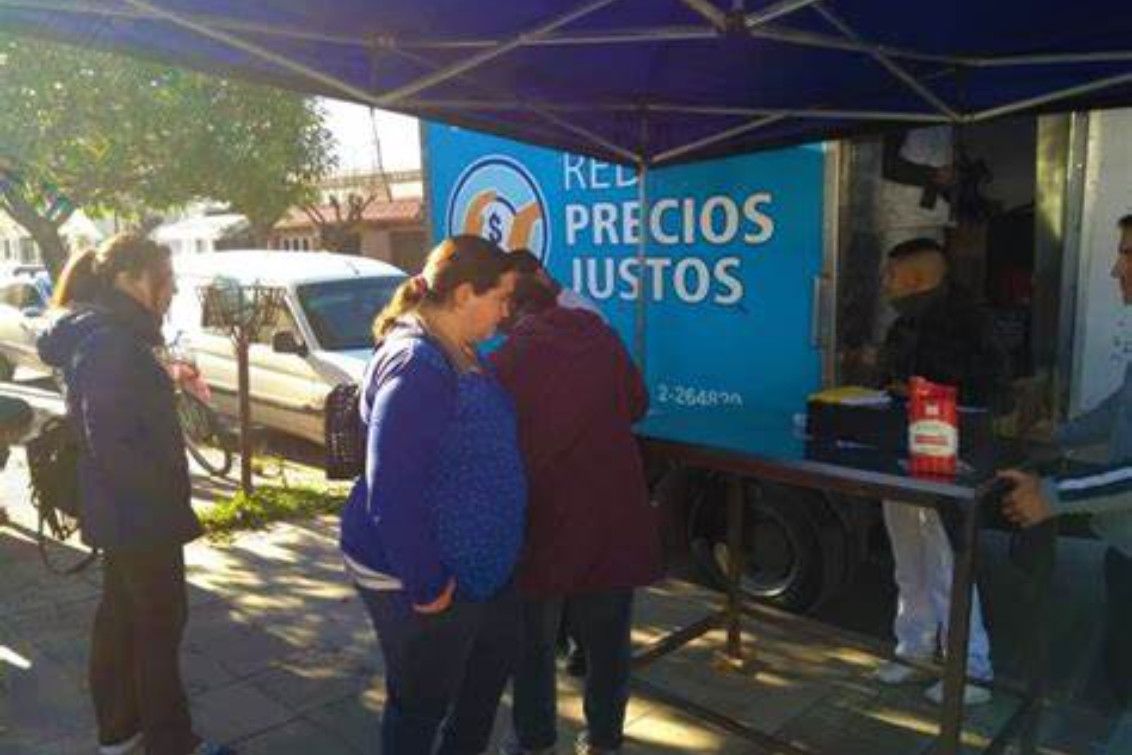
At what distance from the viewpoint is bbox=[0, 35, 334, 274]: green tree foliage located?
7.72 m

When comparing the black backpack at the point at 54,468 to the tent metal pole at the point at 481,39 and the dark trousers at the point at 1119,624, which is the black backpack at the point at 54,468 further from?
the dark trousers at the point at 1119,624

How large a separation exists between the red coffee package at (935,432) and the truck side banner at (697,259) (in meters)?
0.99

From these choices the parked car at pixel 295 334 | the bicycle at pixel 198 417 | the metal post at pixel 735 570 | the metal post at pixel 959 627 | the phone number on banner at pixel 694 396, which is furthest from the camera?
the bicycle at pixel 198 417

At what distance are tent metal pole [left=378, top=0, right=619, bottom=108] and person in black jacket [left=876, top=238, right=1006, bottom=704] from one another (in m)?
1.62

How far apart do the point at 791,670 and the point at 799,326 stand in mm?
1518

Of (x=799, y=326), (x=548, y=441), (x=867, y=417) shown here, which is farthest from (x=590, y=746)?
(x=799, y=326)

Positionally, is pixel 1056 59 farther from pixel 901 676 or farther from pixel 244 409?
pixel 244 409

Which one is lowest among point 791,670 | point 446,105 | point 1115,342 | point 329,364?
point 791,670

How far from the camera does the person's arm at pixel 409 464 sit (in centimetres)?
213

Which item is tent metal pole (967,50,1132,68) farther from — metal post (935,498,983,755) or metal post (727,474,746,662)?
metal post (727,474,746,662)

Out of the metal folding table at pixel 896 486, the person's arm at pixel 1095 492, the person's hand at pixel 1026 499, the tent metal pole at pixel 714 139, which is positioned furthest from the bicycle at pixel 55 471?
the person's arm at pixel 1095 492

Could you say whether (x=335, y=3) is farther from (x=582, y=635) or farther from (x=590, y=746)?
(x=590, y=746)

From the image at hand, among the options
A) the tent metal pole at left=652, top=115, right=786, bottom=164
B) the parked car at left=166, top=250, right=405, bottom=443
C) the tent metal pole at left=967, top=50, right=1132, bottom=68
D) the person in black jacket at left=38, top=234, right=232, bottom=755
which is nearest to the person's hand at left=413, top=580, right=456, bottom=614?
the person in black jacket at left=38, top=234, right=232, bottom=755

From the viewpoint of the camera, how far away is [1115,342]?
3740 mm
